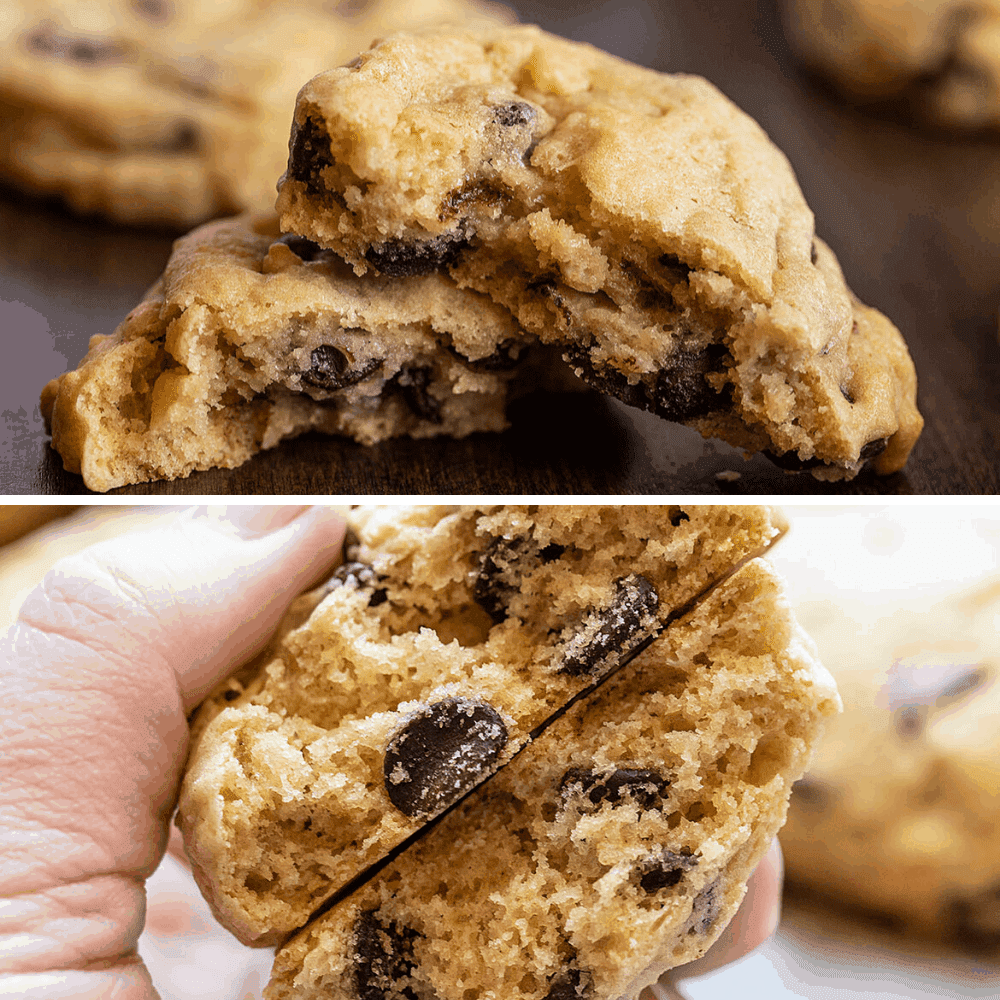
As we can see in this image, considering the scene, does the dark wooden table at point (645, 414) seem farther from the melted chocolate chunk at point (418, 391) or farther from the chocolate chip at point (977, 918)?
the chocolate chip at point (977, 918)

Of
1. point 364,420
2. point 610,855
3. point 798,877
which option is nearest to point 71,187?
point 364,420

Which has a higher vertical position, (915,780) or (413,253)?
(413,253)

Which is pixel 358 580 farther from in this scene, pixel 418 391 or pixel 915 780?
pixel 915 780

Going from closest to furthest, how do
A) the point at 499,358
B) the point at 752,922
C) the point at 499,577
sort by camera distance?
1. the point at 499,577
2. the point at 499,358
3. the point at 752,922

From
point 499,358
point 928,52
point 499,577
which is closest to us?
point 499,577

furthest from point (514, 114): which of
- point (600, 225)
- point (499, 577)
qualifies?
point (499, 577)

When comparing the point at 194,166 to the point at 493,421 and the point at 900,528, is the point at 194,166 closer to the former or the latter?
the point at 493,421

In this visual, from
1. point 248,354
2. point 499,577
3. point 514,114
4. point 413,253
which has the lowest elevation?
point 499,577
